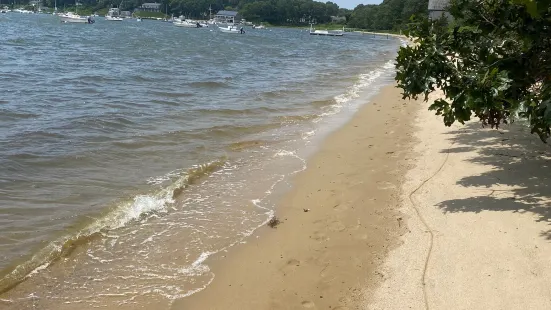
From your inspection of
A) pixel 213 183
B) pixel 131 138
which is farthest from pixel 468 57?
pixel 131 138

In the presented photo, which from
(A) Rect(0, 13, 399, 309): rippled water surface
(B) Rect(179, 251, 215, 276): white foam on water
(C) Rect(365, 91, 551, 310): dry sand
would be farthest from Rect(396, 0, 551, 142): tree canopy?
(B) Rect(179, 251, 215, 276): white foam on water

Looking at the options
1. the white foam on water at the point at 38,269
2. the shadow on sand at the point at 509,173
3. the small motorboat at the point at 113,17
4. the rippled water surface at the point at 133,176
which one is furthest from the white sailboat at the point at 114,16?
the white foam on water at the point at 38,269

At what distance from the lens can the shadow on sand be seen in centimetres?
797

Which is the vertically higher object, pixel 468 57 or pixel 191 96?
pixel 468 57

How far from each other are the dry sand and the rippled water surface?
245 cm

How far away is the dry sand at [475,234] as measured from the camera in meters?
5.68

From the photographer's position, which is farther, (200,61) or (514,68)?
(200,61)

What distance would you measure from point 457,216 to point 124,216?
17.2ft

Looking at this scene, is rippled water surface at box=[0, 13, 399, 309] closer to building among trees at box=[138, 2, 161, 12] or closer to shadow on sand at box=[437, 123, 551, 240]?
shadow on sand at box=[437, 123, 551, 240]

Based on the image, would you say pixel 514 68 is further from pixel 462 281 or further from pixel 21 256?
pixel 21 256

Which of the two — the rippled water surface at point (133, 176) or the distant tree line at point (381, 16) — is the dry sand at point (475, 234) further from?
the distant tree line at point (381, 16)

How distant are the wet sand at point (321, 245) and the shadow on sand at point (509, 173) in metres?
1.31

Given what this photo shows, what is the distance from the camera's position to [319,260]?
695 cm

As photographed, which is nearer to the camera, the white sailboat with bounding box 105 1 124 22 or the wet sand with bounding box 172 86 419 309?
the wet sand with bounding box 172 86 419 309
